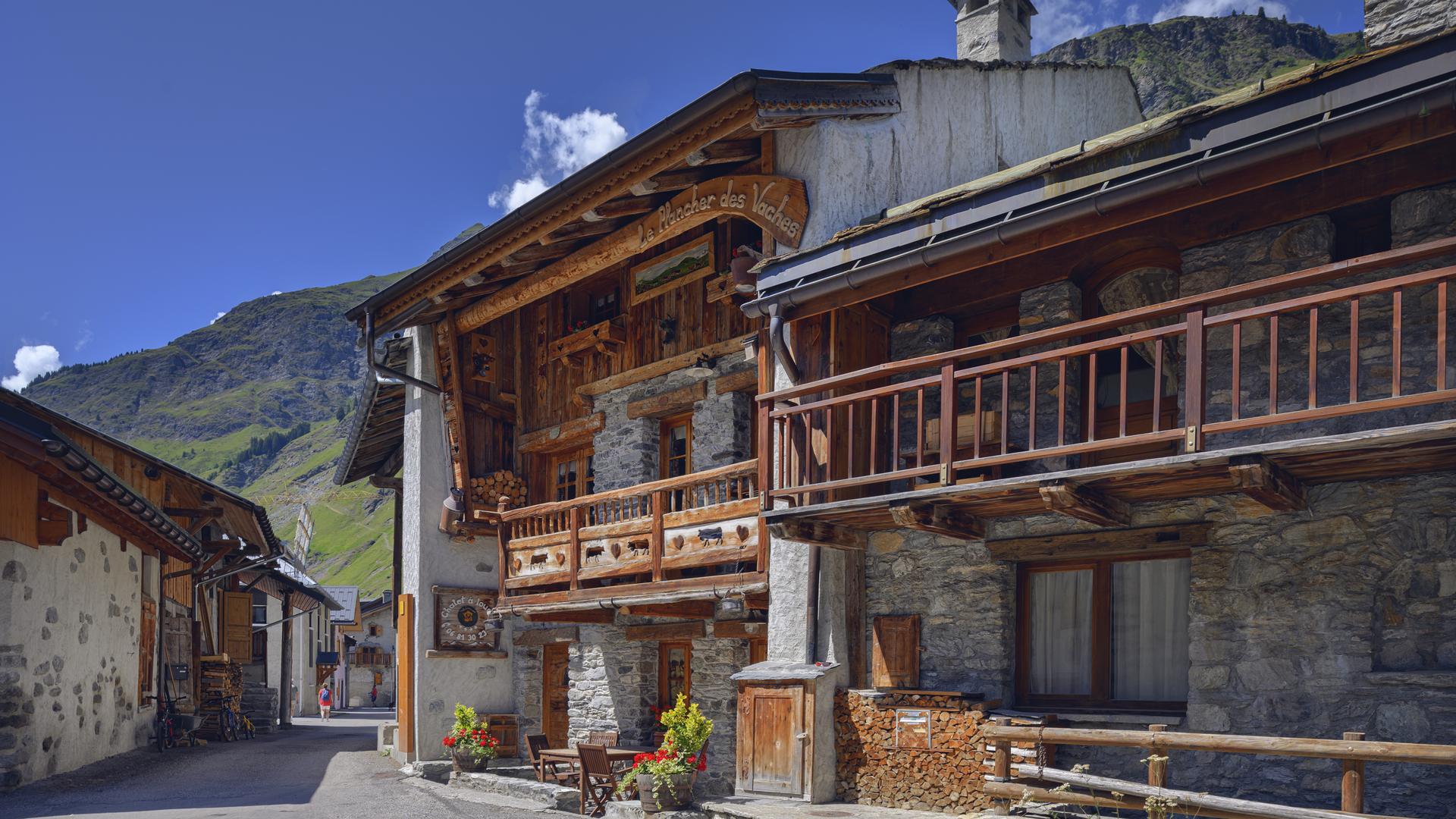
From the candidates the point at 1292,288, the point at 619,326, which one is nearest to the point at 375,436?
the point at 619,326

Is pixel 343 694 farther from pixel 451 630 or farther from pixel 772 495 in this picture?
pixel 772 495

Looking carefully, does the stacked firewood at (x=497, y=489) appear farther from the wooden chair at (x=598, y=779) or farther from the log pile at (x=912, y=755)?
the log pile at (x=912, y=755)

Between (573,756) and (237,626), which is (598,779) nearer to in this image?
(573,756)

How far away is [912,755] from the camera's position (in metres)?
10.1

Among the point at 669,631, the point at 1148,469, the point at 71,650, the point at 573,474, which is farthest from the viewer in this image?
the point at 573,474

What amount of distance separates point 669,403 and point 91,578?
778cm

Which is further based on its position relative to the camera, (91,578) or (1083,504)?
(91,578)

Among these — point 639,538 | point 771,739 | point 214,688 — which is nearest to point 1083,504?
point 771,739

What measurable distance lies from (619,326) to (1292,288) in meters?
9.13

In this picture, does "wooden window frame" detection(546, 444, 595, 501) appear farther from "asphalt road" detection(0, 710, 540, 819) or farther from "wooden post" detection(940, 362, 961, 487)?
"wooden post" detection(940, 362, 961, 487)

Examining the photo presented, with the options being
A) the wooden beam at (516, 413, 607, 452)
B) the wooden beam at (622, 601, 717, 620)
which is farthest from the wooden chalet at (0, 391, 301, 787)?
the wooden beam at (622, 601, 717, 620)

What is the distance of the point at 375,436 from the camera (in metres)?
21.2

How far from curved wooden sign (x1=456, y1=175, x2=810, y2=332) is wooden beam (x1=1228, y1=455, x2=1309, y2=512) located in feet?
16.9

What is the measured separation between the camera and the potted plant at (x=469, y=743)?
1537 centimetres
